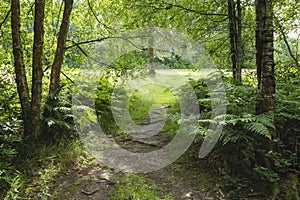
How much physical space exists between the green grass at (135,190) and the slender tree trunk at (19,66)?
2137mm

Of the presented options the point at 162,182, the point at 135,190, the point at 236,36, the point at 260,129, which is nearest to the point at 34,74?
the point at 135,190

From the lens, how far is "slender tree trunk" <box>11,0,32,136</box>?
4430 mm

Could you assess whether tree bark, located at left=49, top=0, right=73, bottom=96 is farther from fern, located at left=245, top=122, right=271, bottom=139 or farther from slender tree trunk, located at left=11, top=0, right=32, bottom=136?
fern, located at left=245, top=122, right=271, bottom=139

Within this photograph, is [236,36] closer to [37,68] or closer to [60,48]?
[60,48]

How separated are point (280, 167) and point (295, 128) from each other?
727mm

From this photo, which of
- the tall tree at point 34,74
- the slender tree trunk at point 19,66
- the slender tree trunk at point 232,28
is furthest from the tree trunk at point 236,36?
the slender tree trunk at point 19,66

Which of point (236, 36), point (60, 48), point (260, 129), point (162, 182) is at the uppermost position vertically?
point (236, 36)

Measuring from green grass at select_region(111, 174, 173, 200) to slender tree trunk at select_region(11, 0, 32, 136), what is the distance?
2.14 metres

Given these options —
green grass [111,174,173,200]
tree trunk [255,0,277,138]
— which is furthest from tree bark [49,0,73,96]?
tree trunk [255,0,277,138]

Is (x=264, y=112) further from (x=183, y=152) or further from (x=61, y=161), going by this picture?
(x=61, y=161)

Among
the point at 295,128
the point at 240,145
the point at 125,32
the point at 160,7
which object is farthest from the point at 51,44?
the point at 295,128

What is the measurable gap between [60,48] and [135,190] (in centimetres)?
330

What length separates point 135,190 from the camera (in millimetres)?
3605

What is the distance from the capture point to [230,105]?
4.12 metres
